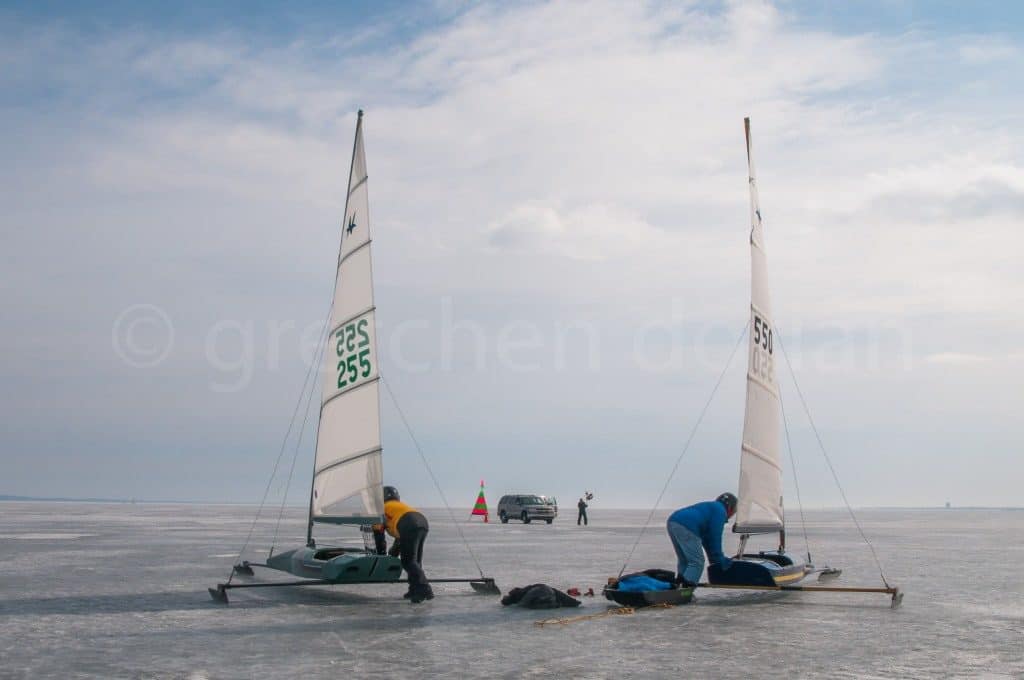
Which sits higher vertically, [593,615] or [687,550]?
[687,550]

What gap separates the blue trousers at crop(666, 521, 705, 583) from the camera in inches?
601

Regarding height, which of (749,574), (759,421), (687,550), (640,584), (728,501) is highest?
(759,421)

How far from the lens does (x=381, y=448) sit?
55.6ft

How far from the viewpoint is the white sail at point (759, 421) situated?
1703 centimetres

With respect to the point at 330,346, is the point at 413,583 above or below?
below

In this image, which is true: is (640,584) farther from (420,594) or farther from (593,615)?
(420,594)

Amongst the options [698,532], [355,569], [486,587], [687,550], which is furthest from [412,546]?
[698,532]

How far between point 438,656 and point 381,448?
6366mm

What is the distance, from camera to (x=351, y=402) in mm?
17125

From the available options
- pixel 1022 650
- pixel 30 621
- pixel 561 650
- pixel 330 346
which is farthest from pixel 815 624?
pixel 30 621

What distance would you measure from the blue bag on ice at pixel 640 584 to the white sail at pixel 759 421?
6.42 feet

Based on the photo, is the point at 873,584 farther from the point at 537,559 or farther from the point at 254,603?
the point at 254,603

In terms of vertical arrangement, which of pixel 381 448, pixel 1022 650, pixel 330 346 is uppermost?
pixel 330 346

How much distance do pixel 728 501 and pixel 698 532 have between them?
68 centimetres
